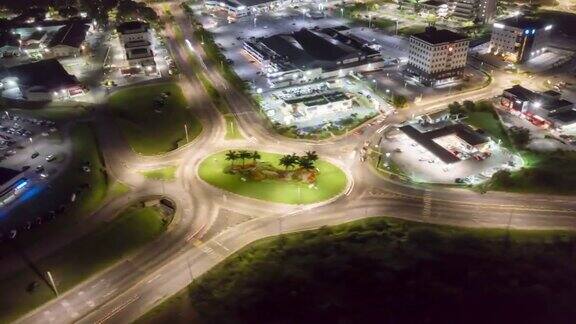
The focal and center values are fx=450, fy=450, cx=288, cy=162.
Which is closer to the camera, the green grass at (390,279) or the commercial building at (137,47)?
the green grass at (390,279)

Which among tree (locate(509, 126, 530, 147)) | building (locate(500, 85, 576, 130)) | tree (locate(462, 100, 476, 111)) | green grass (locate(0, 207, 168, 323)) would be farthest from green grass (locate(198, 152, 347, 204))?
building (locate(500, 85, 576, 130))

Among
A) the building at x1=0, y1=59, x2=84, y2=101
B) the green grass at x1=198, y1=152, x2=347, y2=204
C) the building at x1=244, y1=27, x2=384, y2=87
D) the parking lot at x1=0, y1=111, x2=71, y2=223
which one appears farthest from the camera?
the building at x1=244, y1=27, x2=384, y2=87

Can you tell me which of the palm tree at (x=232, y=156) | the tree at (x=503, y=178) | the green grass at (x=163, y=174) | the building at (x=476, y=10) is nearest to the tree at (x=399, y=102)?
the tree at (x=503, y=178)

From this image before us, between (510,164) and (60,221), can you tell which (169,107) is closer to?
(60,221)

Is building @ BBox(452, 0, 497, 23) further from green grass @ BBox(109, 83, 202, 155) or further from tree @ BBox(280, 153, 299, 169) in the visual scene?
tree @ BBox(280, 153, 299, 169)

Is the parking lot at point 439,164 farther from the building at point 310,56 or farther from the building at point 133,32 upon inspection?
the building at point 133,32

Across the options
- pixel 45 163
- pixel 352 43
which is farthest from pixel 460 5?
pixel 45 163

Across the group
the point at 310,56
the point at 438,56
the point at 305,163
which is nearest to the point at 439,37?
the point at 438,56
